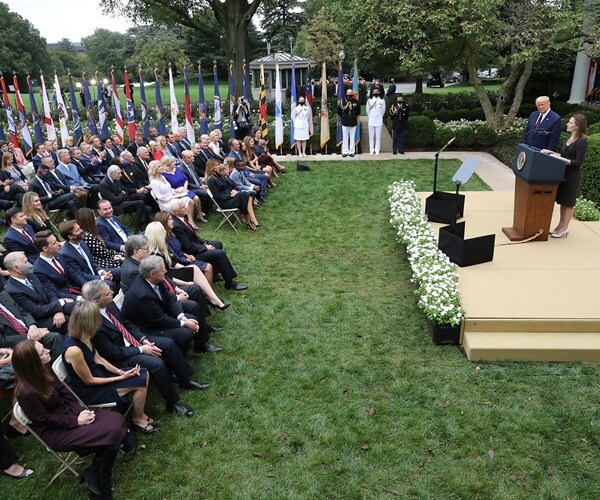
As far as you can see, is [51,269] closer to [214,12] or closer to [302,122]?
[302,122]

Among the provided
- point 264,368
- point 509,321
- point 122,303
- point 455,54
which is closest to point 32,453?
point 122,303

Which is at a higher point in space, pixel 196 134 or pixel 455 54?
pixel 455 54

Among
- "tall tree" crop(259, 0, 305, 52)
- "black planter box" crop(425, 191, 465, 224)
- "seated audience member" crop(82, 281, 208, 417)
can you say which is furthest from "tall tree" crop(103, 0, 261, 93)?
"tall tree" crop(259, 0, 305, 52)

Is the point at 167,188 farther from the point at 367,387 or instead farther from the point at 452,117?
the point at 452,117

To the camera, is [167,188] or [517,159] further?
[167,188]

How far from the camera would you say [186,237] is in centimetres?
692

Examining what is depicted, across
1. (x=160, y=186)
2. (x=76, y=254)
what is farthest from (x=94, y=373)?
(x=160, y=186)

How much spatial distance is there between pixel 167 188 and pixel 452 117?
15032 millimetres

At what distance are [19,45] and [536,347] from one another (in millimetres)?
58970

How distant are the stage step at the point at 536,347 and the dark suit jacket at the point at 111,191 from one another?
20.5ft

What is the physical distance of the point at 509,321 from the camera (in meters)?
5.50

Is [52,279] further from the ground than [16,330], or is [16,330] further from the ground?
[52,279]

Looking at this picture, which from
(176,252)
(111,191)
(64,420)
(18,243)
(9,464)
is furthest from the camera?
(111,191)

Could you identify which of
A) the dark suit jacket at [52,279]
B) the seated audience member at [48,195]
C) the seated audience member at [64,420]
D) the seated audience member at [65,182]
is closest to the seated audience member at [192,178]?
the seated audience member at [65,182]
